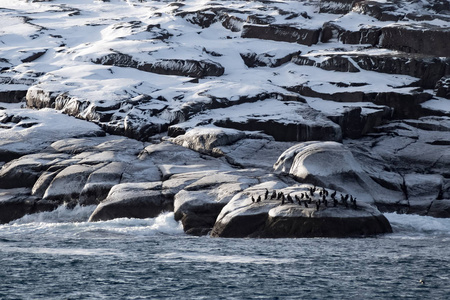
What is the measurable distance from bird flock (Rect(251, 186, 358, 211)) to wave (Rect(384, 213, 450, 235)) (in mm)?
3204

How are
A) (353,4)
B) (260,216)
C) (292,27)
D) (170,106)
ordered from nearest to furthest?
(260,216) < (170,106) < (292,27) < (353,4)

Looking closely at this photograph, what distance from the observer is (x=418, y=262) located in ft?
93.7

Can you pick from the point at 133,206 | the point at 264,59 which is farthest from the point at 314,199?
the point at 264,59

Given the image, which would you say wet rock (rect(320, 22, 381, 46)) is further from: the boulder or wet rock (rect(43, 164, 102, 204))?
the boulder

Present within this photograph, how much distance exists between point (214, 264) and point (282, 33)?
2114 inches

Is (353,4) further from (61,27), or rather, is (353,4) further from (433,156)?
(433,156)

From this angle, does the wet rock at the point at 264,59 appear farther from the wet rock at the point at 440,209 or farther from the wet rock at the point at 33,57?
the wet rock at the point at 440,209

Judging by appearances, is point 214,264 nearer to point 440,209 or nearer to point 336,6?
point 440,209

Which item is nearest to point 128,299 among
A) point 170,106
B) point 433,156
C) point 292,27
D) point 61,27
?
point 433,156

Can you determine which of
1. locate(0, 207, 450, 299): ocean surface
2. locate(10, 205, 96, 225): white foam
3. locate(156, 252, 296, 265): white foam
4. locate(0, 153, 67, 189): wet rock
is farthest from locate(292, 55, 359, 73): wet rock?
locate(156, 252, 296, 265): white foam

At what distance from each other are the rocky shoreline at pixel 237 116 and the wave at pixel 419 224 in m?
1.45

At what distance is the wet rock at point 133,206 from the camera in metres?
40.8

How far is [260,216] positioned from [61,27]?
56136 mm

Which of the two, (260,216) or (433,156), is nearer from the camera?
(260,216)
